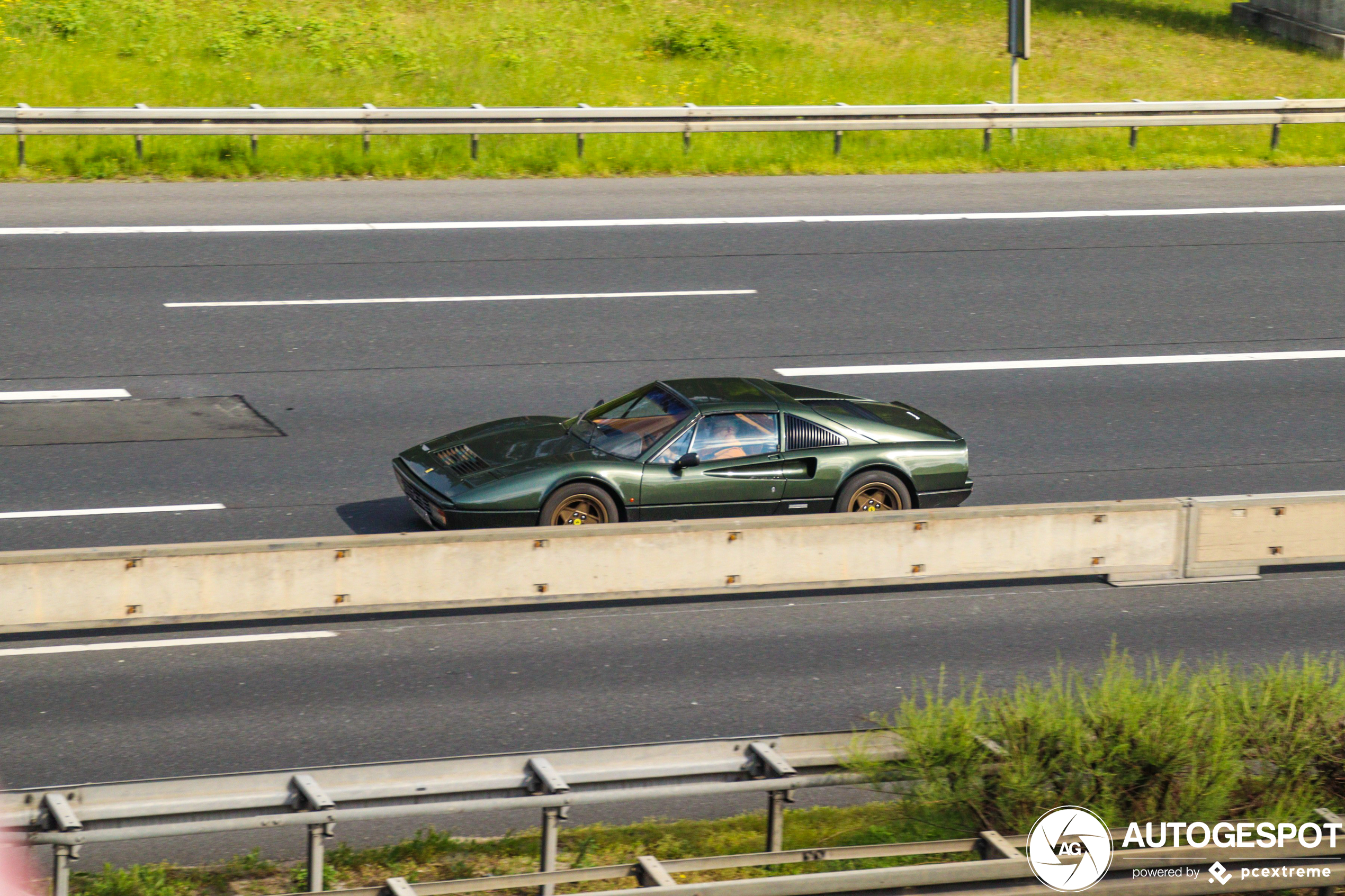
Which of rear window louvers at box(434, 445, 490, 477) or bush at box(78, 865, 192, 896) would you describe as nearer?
bush at box(78, 865, 192, 896)

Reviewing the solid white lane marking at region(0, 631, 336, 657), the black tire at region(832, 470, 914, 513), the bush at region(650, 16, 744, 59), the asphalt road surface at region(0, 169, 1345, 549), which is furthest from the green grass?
the solid white lane marking at region(0, 631, 336, 657)

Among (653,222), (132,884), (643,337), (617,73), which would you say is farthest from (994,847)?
(617,73)

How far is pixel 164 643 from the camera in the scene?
32.3 ft

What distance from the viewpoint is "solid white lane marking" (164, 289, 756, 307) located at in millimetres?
16109

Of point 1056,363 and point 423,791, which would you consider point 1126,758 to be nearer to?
point 423,791

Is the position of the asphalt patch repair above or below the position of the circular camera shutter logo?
above

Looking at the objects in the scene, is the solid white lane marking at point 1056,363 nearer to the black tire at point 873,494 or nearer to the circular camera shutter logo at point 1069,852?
the black tire at point 873,494

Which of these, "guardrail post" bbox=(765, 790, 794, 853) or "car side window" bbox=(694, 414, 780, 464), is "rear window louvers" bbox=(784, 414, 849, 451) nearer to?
"car side window" bbox=(694, 414, 780, 464)

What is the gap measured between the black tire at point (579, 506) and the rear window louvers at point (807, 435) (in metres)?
1.54

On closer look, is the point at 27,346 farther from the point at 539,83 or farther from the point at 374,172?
the point at 539,83

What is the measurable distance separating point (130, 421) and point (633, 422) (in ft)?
15.7

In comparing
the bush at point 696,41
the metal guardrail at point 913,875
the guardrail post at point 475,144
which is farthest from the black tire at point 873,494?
the bush at point 696,41

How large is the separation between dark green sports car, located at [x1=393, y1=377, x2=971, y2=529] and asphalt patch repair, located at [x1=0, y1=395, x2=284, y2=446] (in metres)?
2.25

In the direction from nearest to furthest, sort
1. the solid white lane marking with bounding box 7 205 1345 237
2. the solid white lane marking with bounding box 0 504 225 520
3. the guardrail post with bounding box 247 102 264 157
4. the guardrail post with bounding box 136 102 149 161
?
the solid white lane marking with bounding box 0 504 225 520 → the solid white lane marking with bounding box 7 205 1345 237 → the guardrail post with bounding box 136 102 149 161 → the guardrail post with bounding box 247 102 264 157
